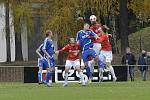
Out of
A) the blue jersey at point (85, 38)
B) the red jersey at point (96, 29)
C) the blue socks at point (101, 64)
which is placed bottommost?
the blue socks at point (101, 64)

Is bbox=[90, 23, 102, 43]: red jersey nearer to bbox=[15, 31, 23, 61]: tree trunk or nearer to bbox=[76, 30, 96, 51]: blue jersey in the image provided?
bbox=[76, 30, 96, 51]: blue jersey

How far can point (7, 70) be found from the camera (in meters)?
37.2

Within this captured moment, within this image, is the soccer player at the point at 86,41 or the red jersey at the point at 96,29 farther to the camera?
the red jersey at the point at 96,29

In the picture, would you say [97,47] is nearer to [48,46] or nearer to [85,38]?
[85,38]

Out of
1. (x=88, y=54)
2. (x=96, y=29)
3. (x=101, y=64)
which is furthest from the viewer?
(x=101, y=64)

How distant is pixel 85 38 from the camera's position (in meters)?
23.6

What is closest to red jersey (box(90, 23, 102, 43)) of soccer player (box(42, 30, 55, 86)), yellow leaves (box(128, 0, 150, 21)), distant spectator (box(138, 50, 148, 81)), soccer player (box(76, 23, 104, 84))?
soccer player (box(76, 23, 104, 84))

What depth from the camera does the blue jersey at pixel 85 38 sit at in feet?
77.0

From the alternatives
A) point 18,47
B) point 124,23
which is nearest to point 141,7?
point 124,23

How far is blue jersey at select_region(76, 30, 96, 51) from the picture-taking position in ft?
77.0

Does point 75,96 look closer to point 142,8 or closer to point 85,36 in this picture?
point 85,36

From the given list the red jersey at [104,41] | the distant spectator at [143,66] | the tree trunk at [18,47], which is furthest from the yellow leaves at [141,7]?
the red jersey at [104,41]

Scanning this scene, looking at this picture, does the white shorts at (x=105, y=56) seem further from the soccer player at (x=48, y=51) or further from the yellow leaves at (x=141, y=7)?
the yellow leaves at (x=141, y=7)

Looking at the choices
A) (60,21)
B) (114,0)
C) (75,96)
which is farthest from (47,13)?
(75,96)
